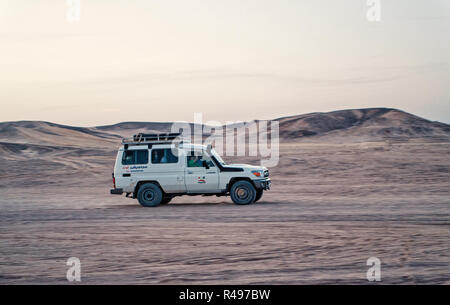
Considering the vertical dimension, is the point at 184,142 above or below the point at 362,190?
above

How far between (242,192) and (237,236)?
20.2ft

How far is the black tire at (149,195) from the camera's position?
57.5ft

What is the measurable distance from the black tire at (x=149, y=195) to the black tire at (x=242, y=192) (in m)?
2.37

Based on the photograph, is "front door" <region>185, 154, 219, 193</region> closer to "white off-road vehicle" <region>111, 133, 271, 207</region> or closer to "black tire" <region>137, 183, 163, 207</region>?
"white off-road vehicle" <region>111, 133, 271, 207</region>

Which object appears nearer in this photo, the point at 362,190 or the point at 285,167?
the point at 362,190

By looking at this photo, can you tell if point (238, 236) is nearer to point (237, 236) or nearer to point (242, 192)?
point (237, 236)

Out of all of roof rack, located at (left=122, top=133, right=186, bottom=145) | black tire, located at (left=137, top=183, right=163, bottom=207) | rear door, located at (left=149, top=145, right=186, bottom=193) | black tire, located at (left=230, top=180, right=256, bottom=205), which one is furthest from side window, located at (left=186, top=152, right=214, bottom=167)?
black tire, located at (left=137, top=183, right=163, bottom=207)

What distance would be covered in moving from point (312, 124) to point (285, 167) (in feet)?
172

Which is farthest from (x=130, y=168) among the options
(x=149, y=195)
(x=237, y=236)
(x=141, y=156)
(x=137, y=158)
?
(x=237, y=236)

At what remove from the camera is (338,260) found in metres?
8.82

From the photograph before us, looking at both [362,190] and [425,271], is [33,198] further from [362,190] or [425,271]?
[425,271]

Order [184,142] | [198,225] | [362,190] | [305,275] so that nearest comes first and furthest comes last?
[305,275] → [198,225] → [184,142] → [362,190]
